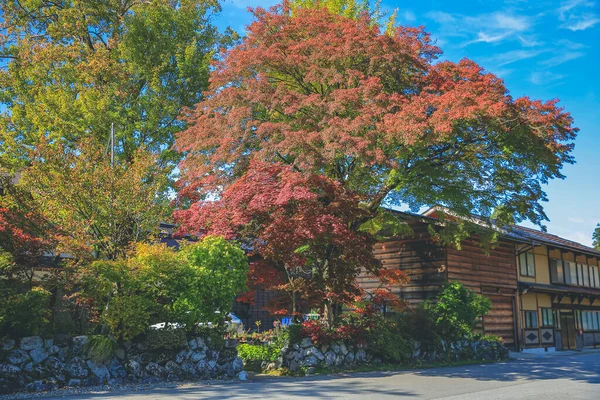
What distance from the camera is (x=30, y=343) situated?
1132cm

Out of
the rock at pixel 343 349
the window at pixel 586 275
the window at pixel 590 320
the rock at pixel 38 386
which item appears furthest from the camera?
the window at pixel 586 275

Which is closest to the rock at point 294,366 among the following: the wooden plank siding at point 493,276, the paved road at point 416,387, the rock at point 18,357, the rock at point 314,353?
the rock at point 314,353

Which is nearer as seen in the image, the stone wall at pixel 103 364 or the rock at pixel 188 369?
the stone wall at pixel 103 364

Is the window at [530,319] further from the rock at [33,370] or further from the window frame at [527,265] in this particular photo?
the rock at [33,370]

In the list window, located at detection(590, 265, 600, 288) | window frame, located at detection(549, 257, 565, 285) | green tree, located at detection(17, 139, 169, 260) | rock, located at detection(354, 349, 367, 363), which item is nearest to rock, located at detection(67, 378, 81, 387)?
green tree, located at detection(17, 139, 169, 260)

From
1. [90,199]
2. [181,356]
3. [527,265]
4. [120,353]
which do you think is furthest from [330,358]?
[527,265]

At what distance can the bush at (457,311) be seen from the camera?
19.8 meters

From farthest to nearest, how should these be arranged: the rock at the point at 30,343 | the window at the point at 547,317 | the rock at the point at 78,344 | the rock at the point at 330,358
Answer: the window at the point at 547,317, the rock at the point at 330,358, the rock at the point at 78,344, the rock at the point at 30,343

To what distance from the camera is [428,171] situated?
17.0m

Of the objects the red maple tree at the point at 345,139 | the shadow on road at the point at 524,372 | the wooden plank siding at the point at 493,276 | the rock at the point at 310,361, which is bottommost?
the shadow on road at the point at 524,372

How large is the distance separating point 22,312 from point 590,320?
33.0m

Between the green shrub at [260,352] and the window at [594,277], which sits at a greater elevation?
the window at [594,277]

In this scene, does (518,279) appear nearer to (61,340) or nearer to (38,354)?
(61,340)

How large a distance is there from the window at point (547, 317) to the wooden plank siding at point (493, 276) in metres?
3.51
